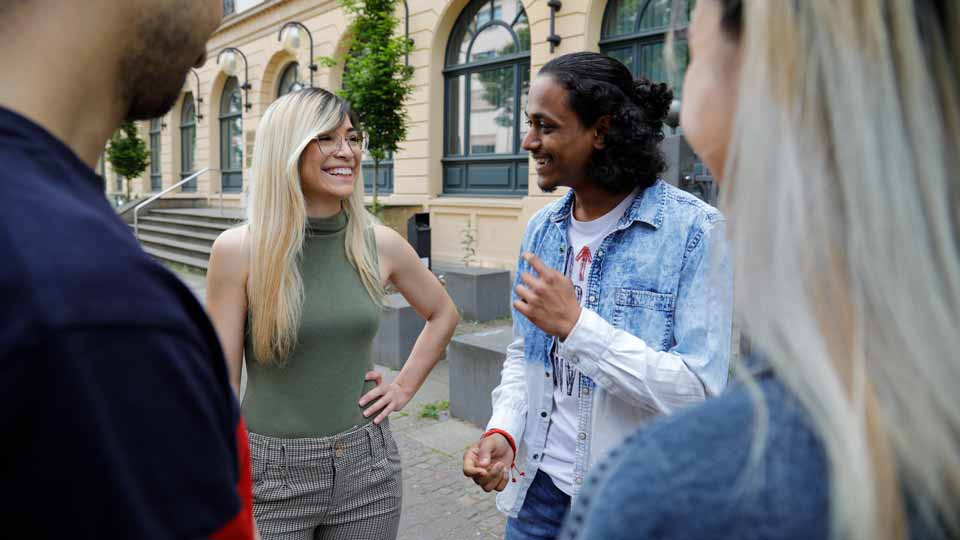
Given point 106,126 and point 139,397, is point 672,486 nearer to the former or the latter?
point 139,397

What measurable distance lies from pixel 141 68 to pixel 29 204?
34 cm

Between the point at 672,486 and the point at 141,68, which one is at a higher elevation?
the point at 141,68

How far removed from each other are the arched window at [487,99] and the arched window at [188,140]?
12.1 metres

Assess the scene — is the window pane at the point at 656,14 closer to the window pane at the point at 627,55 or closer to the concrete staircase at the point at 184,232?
the window pane at the point at 627,55

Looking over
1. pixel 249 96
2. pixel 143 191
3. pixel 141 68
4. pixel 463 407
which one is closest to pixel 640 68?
pixel 463 407

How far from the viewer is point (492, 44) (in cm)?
1187

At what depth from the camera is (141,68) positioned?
36.3 inches

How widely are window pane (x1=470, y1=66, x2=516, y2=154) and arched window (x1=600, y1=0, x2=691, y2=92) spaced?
2026mm

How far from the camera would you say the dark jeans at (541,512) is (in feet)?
7.03

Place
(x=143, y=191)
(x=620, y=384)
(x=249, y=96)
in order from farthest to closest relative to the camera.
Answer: (x=143, y=191) < (x=249, y=96) < (x=620, y=384)

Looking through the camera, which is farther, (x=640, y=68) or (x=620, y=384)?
(x=640, y=68)

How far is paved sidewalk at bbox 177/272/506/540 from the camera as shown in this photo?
372 centimetres

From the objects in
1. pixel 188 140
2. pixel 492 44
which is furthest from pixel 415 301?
pixel 188 140

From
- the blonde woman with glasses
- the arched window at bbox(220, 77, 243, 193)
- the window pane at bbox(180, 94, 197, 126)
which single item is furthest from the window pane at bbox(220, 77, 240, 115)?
the blonde woman with glasses
